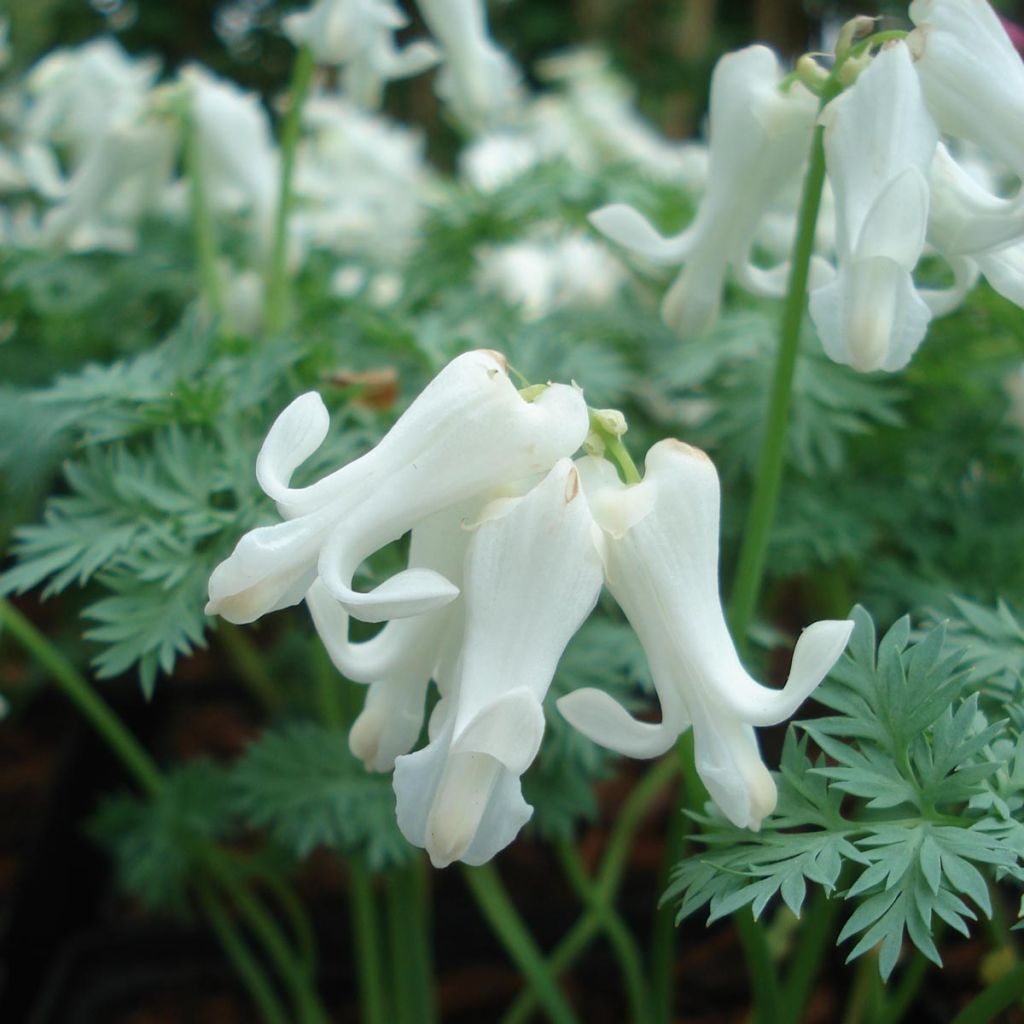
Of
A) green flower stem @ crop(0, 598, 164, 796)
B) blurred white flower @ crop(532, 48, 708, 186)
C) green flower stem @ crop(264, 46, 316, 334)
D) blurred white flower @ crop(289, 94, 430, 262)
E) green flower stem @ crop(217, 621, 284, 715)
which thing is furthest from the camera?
blurred white flower @ crop(532, 48, 708, 186)

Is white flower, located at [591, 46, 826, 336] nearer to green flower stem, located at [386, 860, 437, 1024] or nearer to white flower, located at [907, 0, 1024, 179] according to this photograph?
white flower, located at [907, 0, 1024, 179]

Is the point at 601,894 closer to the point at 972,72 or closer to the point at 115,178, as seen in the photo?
the point at 972,72

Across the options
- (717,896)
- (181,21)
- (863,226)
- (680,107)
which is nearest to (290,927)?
(717,896)

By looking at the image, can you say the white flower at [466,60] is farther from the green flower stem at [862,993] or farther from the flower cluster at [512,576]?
the green flower stem at [862,993]

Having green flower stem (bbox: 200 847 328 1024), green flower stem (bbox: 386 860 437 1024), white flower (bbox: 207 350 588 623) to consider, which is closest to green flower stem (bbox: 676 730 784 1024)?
white flower (bbox: 207 350 588 623)

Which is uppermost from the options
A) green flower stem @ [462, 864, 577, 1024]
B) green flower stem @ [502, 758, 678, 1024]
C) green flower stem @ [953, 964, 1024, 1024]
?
green flower stem @ [953, 964, 1024, 1024]

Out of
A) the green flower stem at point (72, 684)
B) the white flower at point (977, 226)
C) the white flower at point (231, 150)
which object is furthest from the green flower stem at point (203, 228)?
the white flower at point (977, 226)
